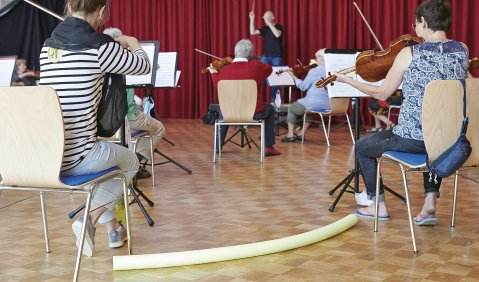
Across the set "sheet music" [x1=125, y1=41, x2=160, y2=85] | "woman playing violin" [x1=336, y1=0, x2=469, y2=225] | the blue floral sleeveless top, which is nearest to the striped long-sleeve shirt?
"sheet music" [x1=125, y1=41, x2=160, y2=85]

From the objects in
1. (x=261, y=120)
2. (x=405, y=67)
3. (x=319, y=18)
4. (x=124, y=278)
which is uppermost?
(x=319, y=18)

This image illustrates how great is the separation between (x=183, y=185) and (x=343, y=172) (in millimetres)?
1404

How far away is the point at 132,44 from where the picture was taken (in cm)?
298

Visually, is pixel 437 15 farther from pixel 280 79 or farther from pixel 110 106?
pixel 280 79

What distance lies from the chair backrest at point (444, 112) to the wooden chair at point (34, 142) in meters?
1.55

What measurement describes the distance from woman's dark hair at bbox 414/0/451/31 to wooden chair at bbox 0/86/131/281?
1.88 meters

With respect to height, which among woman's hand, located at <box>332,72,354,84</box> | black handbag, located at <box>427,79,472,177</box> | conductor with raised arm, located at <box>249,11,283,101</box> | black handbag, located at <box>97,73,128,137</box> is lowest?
black handbag, located at <box>427,79,472,177</box>

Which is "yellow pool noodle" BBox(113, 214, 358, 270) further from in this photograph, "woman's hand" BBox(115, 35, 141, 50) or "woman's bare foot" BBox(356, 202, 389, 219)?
"woman's hand" BBox(115, 35, 141, 50)

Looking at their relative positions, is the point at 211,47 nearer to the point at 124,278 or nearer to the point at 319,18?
the point at 319,18

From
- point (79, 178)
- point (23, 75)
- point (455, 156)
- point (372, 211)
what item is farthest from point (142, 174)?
point (23, 75)

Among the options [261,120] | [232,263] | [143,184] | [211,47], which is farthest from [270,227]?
[211,47]

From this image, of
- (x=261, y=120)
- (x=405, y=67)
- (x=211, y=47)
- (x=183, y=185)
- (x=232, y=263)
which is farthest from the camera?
(x=211, y=47)

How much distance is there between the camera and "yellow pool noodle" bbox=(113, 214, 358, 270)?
2848 mm

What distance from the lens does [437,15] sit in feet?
10.6
